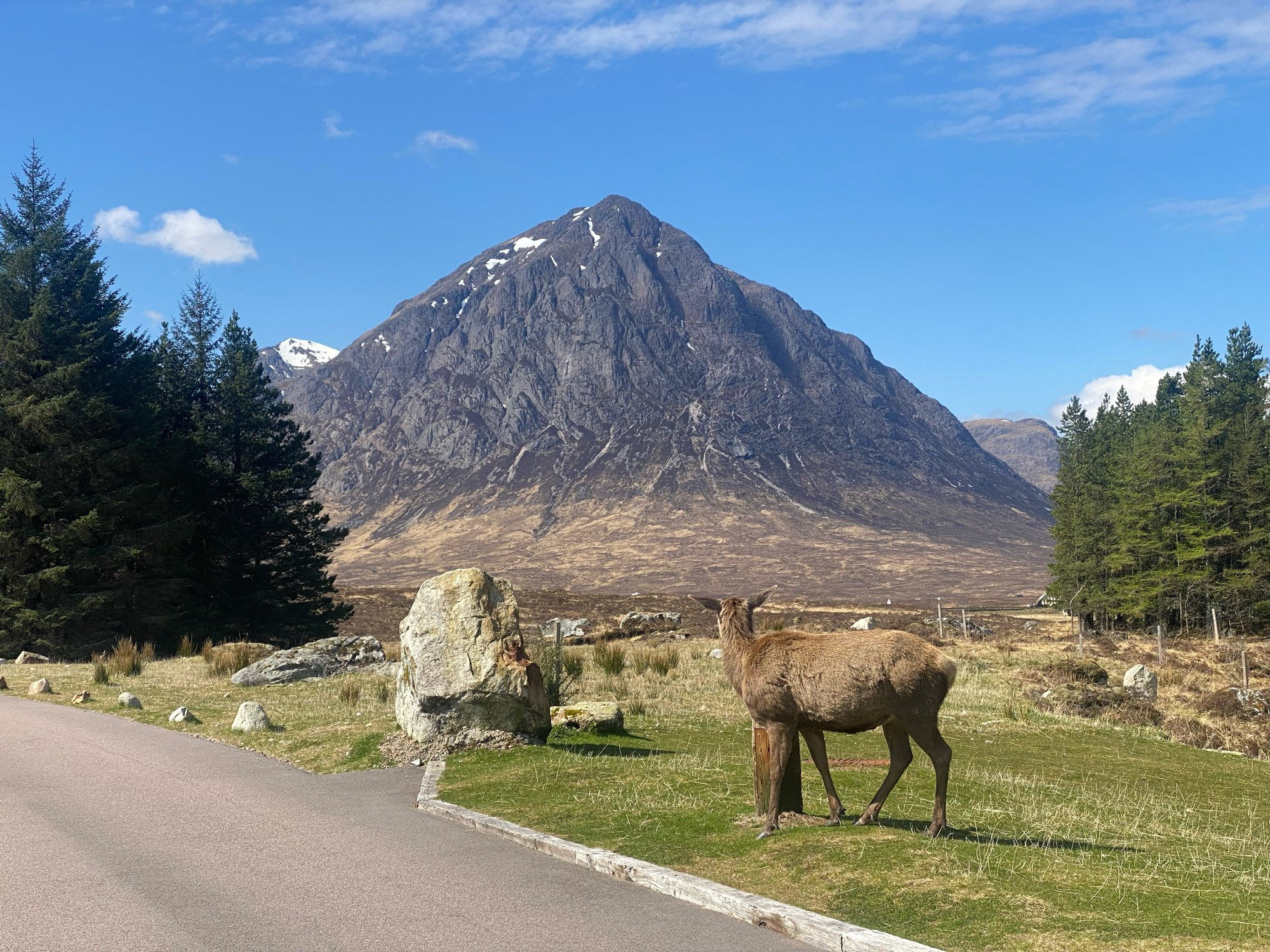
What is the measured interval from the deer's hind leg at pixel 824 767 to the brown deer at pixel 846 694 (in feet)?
0.04

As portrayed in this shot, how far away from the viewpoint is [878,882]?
736 cm

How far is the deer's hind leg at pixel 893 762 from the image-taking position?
29.3 feet

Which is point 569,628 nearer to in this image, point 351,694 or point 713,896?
point 351,694

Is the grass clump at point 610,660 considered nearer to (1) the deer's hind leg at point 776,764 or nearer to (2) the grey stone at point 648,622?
(1) the deer's hind leg at point 776,764

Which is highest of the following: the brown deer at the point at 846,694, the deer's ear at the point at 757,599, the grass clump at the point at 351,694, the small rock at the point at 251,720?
the deer's ear at the point at 757,599

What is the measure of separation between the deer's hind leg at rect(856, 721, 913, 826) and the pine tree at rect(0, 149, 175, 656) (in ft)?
114

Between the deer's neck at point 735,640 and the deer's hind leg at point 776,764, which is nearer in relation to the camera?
the deer's hind leg at point 776,764

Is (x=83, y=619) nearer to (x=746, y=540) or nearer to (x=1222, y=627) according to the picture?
(x=1222, y=627)

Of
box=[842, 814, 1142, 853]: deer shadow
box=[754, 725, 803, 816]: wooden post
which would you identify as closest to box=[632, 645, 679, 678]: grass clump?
box=[842, 814, 1142, 853]: deer shadow

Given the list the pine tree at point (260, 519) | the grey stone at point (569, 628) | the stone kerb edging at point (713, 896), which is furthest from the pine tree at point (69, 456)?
the stone kerb edging at point (713, 896)

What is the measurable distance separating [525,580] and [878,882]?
145 meters

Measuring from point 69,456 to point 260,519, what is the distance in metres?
9.85

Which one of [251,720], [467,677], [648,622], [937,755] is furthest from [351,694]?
[648,622]

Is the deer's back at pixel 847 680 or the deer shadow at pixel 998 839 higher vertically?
the deer's back at pixel 847 680
